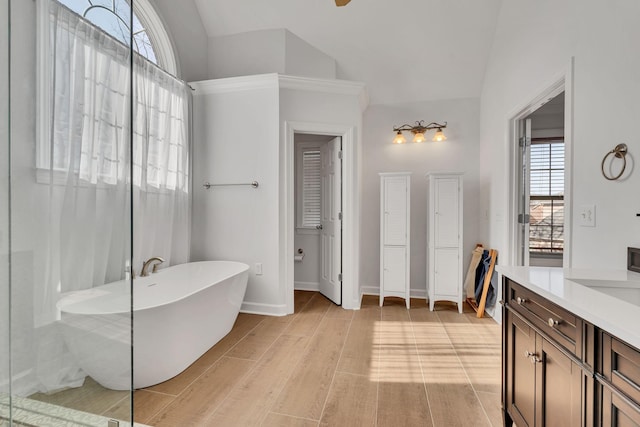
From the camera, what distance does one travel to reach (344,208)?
11.1ft

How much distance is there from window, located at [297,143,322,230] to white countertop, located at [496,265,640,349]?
9.54ft

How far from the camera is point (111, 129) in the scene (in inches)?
45.5

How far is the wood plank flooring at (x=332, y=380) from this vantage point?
162 cm

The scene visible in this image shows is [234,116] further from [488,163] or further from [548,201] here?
[548,201]

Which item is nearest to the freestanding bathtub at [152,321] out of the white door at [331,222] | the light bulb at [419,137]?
the white door at [331,222]

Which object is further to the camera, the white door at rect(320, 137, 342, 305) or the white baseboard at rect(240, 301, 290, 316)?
the white door at rect(320, 137, 342, 305)

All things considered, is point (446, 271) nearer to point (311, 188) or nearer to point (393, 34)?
point (311, 188)

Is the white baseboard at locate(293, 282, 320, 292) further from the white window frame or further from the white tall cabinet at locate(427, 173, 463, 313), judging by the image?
the white window frame

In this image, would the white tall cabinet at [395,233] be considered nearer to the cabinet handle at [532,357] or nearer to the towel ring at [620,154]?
the towel ring at [620,154]

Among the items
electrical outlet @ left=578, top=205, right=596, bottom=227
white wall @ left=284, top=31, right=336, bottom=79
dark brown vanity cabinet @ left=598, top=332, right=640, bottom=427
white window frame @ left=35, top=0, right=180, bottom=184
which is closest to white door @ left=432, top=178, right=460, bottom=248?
electrical outlet @ left=578, top=205, right=596, bottom=227

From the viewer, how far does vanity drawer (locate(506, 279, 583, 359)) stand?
0.94m

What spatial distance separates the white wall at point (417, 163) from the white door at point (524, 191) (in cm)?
92

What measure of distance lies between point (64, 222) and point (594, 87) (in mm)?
2654

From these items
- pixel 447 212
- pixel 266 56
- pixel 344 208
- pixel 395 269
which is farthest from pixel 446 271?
pixel 266 56
